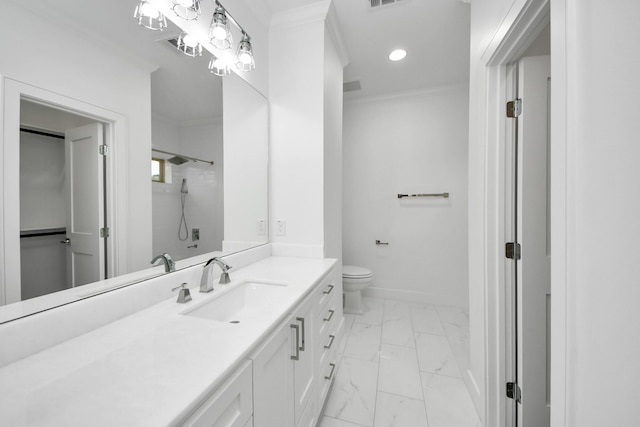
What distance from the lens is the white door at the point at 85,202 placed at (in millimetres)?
789

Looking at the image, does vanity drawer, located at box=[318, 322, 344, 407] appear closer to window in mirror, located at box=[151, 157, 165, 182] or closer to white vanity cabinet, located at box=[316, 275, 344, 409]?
white vanity cabinet, located at box=[316, 275, 344, 409]

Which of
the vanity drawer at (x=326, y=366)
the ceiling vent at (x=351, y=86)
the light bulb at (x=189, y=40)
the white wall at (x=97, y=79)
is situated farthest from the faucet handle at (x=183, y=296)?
the ceiling vent at (x=351, y=86)

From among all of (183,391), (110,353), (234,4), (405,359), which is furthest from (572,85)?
(405,359)

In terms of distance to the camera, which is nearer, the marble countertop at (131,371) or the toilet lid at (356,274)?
the marble countertop at (131,371)

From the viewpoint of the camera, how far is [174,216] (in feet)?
3.84

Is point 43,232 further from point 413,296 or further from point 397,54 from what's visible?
point 413,296

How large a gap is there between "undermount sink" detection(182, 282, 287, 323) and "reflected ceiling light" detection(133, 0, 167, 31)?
47.0 inches

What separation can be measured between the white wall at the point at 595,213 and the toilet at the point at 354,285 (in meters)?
1.90

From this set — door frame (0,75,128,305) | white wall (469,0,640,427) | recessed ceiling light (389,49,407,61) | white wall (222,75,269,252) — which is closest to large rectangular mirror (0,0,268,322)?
door frame (0,75,128,305)

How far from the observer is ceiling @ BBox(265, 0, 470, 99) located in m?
1.75

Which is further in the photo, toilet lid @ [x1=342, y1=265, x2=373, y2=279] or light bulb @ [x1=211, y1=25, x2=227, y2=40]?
toilet lid @ [x1=342, y1=265, x2=373, y2=279]

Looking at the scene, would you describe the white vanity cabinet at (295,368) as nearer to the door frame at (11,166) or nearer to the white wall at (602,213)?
the door frame at (11,166)

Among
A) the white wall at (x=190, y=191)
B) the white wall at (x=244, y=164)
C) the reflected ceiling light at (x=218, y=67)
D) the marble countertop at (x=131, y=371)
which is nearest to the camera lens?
the marble countertop at (x=131, y=371)

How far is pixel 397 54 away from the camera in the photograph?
2271mm
